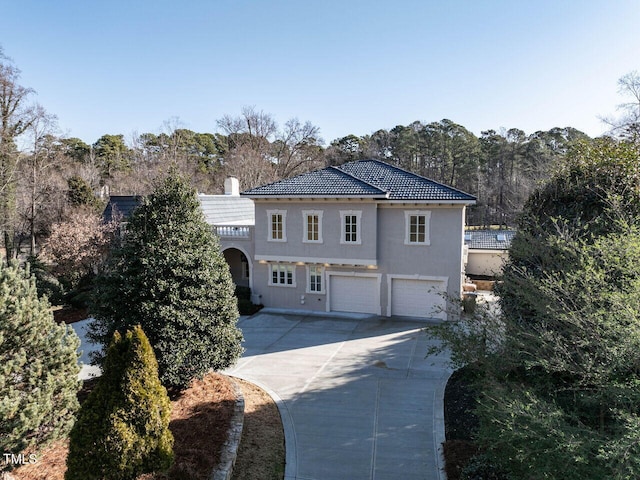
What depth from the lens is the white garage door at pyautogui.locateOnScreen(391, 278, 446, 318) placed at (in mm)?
17281

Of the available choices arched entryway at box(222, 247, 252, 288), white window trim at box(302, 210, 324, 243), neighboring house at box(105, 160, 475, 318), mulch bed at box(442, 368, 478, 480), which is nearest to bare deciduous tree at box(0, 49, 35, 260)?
arched entryway at box(222, 247, 252, 288)

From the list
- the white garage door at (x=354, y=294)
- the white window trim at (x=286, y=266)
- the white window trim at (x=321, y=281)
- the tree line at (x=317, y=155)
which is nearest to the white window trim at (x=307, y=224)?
the white window trim at (x=321, y=281)

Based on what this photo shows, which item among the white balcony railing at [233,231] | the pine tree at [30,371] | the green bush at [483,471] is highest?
the white balcony railing at [233,231]

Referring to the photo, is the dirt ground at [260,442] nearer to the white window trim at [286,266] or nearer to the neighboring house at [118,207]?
the white window trim at [286,266]

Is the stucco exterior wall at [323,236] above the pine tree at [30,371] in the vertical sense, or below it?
above

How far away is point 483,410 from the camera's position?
5652mm

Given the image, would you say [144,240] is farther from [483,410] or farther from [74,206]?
[74,206]

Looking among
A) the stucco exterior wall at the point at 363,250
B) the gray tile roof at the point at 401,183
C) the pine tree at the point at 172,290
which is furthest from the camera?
the stucco exterior wall at the point at 363,250

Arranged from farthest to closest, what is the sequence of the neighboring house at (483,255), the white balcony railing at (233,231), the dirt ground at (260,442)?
Result: the neighboring house at (483,255) < the white balcony railing at (233,231) < the dirt ground at (260,442)

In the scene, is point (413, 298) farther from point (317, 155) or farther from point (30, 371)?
point (317, 155)

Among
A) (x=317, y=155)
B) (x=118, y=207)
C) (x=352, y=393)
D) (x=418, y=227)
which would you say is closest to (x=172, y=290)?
(x=352, y=393)

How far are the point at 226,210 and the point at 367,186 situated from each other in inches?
421

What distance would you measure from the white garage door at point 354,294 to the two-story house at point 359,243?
1.8 inches

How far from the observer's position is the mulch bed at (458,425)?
7051 mm
